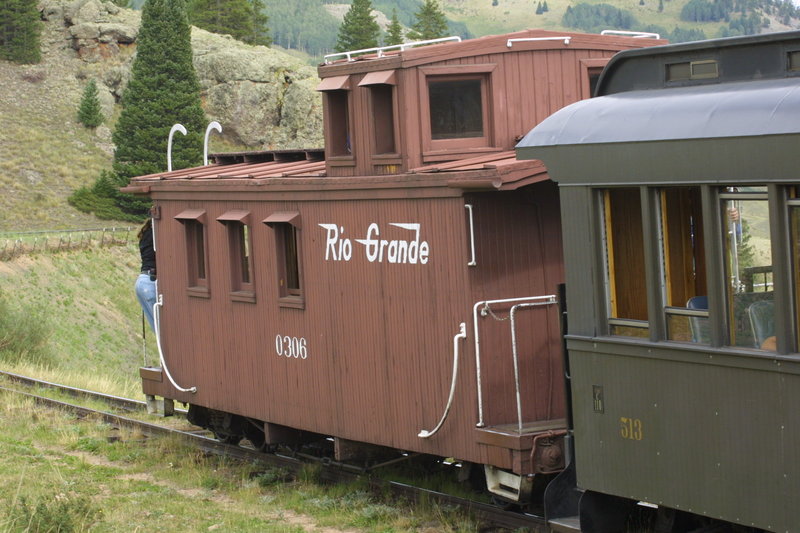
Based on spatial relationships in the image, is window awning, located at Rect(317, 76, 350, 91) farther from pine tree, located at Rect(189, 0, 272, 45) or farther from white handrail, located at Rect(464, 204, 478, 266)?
pine tree, located at Rect(189, 0, 272, 45)

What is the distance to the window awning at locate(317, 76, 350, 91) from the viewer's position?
36.7ft

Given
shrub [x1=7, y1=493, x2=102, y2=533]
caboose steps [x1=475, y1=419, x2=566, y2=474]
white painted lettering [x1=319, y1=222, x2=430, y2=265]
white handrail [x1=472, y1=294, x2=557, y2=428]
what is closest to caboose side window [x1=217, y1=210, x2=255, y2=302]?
white painted lettering [x1=319, y1=222, x2=430, y2=265]

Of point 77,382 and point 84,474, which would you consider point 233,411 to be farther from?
point 77,382

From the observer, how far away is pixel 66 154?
68.8m

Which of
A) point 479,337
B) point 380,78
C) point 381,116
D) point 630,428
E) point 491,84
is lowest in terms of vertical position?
point 630,428

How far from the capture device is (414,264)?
1023cm

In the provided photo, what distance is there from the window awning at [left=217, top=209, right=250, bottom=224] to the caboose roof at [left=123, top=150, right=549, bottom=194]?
27cm

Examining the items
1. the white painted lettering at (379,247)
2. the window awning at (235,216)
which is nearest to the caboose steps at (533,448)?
the white painted lettering at (379,247)

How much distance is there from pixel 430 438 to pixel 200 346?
179 inches

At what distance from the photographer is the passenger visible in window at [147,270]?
1553 centimetres

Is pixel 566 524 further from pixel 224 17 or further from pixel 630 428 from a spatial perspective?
pixel 224 17

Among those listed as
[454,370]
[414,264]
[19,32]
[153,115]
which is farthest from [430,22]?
[454,370]

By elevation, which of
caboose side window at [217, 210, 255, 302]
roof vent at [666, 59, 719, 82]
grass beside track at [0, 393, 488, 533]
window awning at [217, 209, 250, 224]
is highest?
roof vent at [666, 59, 719, 82]

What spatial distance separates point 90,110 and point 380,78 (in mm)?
66270
